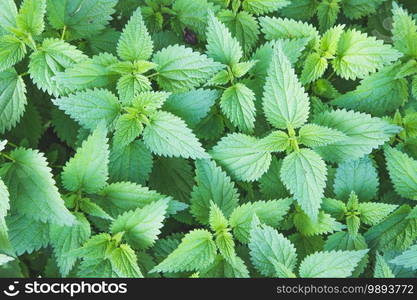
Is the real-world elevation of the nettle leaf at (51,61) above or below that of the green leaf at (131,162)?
above

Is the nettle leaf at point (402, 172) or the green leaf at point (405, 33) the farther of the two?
the green leaf at point (405, 33)

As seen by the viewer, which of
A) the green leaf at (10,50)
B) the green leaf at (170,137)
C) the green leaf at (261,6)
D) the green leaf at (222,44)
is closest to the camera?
the green leaf at (170,137)

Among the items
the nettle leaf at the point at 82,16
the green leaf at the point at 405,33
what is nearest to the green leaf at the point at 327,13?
the green leaf at the point at 405,33

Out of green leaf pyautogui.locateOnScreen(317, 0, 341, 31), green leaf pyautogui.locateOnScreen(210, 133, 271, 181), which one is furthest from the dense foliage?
green leaf pyautogui.locateOnScreen(317, 0, 341, 31)

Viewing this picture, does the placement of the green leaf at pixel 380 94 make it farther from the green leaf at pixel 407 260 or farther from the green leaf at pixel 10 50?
the green leaf at pixel 10 50

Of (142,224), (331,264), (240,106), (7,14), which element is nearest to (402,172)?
(331,264)

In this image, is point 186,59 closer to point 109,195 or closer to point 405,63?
point 109,195

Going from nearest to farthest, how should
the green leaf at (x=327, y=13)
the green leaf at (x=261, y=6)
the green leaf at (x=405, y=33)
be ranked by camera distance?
the green leaf at (x=405, y=33) < the green leaf at (x=261, y=6) < the green leaf at (x=327, y=13)
